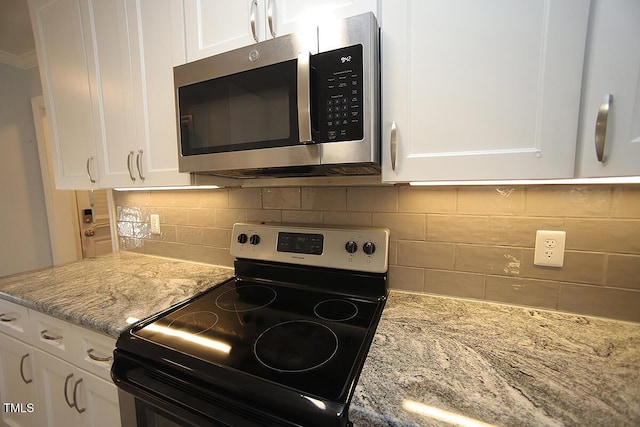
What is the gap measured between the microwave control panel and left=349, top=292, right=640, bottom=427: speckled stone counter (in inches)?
23.5

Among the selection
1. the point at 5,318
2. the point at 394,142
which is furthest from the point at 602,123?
the point at 5,318

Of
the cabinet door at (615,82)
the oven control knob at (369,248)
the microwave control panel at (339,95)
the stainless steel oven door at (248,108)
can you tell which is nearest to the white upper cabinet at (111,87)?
the stainless steel oven door at (248,108)

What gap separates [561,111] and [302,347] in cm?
86

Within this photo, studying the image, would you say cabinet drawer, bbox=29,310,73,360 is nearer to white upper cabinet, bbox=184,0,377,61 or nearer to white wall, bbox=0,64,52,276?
white upper cabinet, bbox=184,0,377,61

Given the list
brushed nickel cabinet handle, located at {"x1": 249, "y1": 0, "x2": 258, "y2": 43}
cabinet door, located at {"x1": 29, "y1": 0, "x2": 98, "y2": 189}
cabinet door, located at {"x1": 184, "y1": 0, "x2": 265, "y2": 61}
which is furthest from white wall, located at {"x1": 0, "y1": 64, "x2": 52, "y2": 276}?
brushed nickel cabinet handle, located at {"x1": 249, "y1": 0, "x2": 258, "y2": 43}

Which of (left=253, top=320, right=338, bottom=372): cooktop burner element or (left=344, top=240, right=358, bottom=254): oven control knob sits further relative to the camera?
(left=344, top=240, right=358, bottom=254): oven control knob

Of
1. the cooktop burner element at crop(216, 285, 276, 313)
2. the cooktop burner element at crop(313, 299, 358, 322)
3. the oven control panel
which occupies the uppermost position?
the oven control panel

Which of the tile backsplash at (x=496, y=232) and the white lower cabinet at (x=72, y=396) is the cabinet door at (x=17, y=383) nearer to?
the white lower cabinet at (x=72, y=396)

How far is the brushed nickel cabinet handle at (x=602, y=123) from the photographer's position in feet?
1.76

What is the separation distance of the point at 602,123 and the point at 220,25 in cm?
112

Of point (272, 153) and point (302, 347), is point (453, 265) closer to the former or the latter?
point (302, 347)

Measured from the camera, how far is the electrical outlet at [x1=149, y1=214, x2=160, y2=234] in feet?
5.25

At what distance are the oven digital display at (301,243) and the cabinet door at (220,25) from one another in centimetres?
72

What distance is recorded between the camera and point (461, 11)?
64 cm
